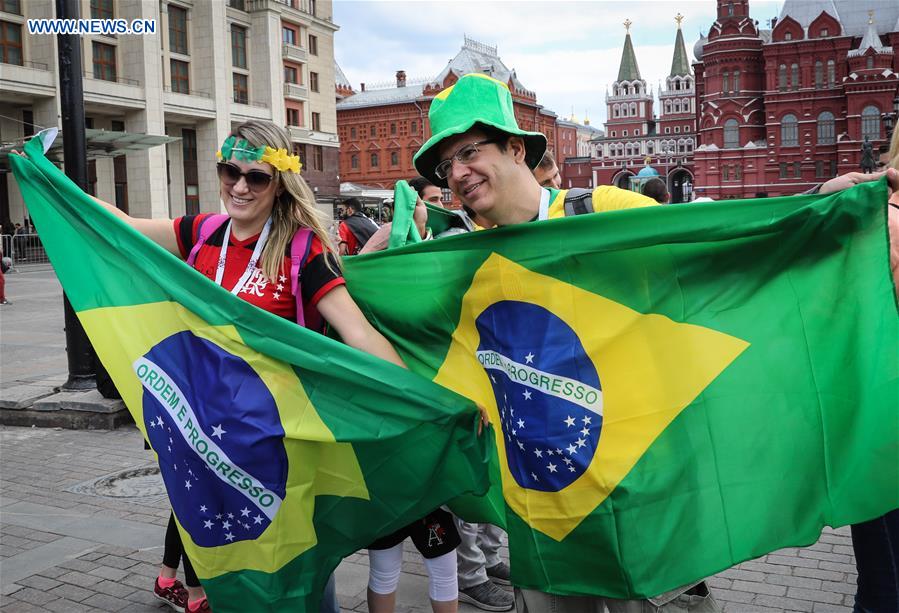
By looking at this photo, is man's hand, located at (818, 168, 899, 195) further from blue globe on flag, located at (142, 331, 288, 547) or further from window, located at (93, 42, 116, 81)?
window, located at (93, 42, 116, 81)

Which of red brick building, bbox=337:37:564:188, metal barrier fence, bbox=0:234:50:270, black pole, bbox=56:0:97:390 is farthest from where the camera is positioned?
red brick building, bbox=337:37:564:188

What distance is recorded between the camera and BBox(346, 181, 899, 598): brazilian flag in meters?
2.53

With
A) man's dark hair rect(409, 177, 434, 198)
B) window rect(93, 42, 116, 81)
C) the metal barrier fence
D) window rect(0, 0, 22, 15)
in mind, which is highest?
window rect(0, 0, 22, 15)

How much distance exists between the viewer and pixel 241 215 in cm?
320

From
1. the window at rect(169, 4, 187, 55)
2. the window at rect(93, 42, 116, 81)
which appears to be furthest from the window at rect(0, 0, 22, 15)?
the window at rect(169, 4, 187, 55)

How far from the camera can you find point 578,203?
283 centimetres

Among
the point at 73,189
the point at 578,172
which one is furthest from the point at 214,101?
the point at 578,172

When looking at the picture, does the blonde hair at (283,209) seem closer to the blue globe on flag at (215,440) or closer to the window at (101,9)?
the blue globe on flag at (215,440)

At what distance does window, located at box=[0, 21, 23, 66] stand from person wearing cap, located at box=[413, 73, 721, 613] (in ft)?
140

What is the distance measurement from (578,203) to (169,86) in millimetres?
47857

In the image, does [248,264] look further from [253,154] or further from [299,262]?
[253,154]

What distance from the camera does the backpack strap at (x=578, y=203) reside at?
2.82 metres

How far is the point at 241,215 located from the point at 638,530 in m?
1.85


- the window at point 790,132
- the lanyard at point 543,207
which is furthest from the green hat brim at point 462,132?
the window at point 790,132
